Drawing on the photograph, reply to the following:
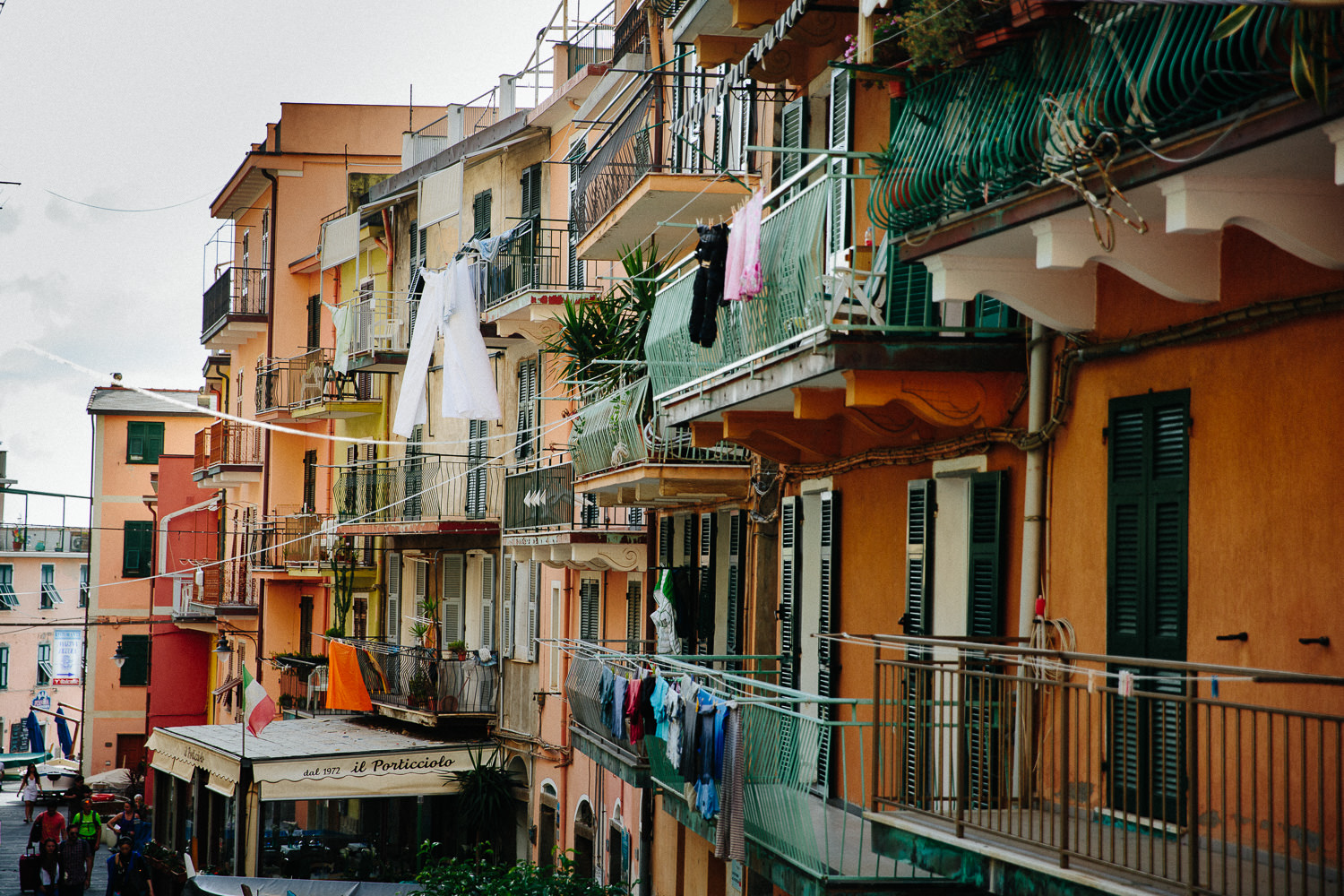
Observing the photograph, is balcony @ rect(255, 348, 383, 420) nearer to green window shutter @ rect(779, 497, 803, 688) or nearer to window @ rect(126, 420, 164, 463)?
window @ rect(126, 420, 164, 463)

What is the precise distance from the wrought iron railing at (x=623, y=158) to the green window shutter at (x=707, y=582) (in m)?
3.85

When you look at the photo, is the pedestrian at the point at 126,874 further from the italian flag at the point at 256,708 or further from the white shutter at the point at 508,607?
the white shutter at the point at 508,607

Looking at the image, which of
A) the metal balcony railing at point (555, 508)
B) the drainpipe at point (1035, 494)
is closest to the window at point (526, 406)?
the metal balcony railing at point (555, 508)

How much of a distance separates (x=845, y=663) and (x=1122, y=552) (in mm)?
4798

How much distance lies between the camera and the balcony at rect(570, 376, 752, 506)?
17.4m

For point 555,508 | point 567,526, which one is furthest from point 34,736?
point 567,526

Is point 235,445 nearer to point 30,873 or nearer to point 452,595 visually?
point 452,595

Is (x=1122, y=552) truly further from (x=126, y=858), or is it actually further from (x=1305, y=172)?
(x=126, y=858)

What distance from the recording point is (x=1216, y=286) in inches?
327

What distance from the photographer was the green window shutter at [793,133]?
1462 centimetres

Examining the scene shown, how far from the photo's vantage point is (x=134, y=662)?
55844 mm

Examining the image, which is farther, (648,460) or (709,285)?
(648,460)

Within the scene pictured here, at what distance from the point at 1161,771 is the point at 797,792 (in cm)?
306

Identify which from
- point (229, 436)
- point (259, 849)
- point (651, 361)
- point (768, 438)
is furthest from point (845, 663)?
point (229, 436)
